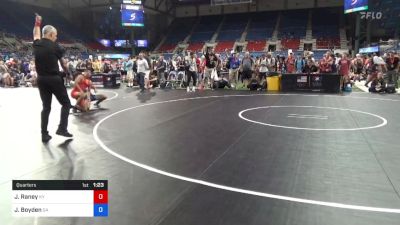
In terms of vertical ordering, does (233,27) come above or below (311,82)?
above

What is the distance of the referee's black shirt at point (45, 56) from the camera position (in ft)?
19.0

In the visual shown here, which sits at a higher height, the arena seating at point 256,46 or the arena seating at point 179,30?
the arena seating at point 179,30

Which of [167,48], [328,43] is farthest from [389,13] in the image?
[167,48]

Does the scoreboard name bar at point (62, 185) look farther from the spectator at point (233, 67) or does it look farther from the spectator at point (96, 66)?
the spectator at point (96, 66)

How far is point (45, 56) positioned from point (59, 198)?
14.3 feet

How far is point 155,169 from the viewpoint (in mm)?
4562

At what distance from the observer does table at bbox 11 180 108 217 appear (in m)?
1.99

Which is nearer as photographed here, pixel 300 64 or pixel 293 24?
pixel 300 64

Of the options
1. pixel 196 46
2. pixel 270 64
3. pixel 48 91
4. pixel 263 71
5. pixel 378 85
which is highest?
pixel 196 46

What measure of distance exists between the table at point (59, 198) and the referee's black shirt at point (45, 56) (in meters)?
4.20

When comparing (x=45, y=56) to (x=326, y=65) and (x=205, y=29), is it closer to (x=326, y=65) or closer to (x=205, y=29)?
(x=326, y=65)

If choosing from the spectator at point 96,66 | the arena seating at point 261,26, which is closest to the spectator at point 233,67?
the spectator at point 96,66

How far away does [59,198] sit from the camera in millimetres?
1996

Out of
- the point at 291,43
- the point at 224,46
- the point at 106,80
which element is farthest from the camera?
the point at 224,46
